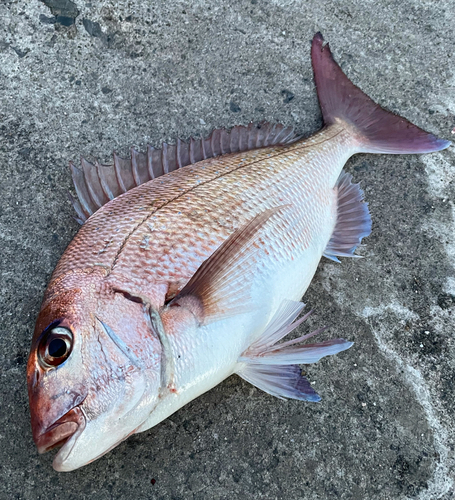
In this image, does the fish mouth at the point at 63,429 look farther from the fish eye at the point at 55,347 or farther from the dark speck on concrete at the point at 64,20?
the dark speck on concrete at the point at 64,20

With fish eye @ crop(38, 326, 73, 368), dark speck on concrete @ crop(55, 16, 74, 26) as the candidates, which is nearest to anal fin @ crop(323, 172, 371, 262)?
fish eye @ crop(38, 326, 73, 368)

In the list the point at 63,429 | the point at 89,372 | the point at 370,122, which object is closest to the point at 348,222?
the point at 370,122

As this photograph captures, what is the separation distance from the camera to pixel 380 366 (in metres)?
1.81

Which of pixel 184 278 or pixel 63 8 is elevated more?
pixel 63 8

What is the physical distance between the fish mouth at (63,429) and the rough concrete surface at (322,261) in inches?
18.8

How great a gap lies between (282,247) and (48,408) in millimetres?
958

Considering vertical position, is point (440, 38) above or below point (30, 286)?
above

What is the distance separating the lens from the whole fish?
120 cm

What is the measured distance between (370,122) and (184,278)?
4.58 ft

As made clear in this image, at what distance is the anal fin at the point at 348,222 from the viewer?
1954mm

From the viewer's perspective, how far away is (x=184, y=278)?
1.42 m

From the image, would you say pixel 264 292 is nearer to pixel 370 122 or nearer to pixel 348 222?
pixel 348 222

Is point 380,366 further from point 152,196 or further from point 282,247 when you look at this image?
point 152,196

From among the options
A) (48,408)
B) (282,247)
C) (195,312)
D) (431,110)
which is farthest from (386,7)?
(48,408)
